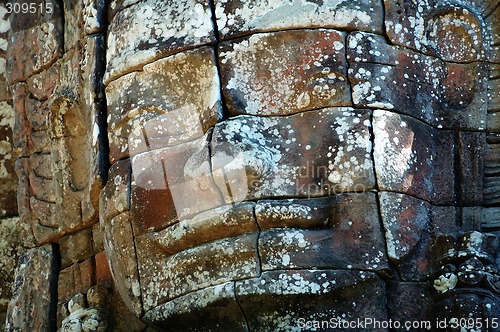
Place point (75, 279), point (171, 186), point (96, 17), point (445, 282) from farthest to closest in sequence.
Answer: point (75, 279), point (96, 17), point (171, 186), point (445, 282)

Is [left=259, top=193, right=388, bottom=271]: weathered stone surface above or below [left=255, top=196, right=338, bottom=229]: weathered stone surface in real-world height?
below

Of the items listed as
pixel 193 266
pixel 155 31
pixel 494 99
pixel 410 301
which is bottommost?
pixel 410 301

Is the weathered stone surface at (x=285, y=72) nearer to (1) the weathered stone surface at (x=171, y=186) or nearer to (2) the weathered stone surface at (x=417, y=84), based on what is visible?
(2) the weathered stone surface at (x=417, y=84)

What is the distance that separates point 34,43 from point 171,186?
2034mm

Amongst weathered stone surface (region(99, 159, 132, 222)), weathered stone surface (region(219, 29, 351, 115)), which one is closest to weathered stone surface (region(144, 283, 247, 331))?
weathered stone surface (region(99, 159, 132, 222))

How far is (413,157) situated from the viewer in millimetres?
6727

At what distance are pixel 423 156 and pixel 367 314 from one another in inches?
34.1

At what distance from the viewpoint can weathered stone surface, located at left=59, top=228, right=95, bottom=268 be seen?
25.7ft

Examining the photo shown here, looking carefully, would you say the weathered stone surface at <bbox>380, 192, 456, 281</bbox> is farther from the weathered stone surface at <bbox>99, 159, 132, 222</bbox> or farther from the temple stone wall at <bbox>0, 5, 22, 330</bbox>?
the temple stone wall at <bbox>0, 5, 22, 330</bbox>

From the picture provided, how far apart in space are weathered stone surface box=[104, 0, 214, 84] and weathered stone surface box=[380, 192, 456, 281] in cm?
130

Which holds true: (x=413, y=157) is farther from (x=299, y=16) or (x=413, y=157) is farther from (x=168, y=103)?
(x=168, y=103)

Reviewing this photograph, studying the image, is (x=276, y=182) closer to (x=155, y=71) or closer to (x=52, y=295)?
(x=155, y=71)

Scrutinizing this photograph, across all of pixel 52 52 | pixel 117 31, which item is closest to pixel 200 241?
pixel 117 31

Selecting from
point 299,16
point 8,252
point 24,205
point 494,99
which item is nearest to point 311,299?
point 299,16
